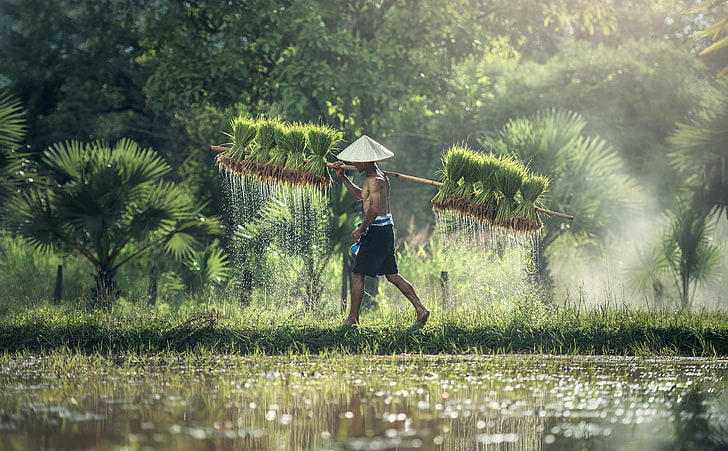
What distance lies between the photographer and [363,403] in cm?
718

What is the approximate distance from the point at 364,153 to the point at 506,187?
71.0 inches

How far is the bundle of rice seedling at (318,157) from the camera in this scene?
11875mm

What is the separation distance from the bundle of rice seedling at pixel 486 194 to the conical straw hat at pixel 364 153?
3.98 ft

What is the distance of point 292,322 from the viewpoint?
11.5m

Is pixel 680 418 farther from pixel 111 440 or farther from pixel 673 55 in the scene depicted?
pixel 673 55

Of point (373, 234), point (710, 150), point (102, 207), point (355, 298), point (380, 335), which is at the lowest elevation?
point (380, 335)

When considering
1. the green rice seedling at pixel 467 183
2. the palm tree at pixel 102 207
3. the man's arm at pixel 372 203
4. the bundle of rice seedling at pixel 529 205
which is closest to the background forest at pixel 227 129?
the palm tree at pixel 102 207

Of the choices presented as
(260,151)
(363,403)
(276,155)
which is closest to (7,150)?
(260,151)

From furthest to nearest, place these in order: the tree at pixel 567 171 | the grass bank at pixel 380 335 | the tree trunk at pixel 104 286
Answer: the tree at pixel 567 171 < the tree trunk at pixel 104 286 < the grass bank at pixel 380 335

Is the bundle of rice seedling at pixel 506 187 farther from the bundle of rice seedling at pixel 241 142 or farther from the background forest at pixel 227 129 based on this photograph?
the bundle of rice seedling at pixel 241 142

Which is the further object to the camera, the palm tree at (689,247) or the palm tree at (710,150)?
the palm tree at (710,150)

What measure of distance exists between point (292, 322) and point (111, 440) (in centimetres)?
578

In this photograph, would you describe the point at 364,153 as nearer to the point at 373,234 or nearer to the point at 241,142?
the point at 373,234

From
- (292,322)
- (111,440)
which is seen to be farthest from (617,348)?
(111,440)
